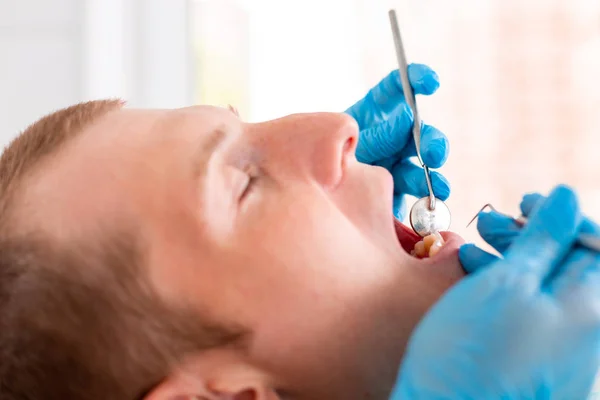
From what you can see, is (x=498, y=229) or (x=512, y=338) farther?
(x=498, y=229)

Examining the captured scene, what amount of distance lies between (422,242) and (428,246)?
0.01 metres

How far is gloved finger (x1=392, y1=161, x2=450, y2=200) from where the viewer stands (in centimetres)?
95

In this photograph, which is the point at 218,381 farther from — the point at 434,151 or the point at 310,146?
the point at 434,151

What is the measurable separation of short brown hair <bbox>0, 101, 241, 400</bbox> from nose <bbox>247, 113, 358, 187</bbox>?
0.59 feet

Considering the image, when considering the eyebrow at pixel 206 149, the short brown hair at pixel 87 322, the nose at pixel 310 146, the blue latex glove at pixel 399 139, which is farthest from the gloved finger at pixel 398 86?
the short brown hair at pixel 87 322

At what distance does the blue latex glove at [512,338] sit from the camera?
536 millimetres

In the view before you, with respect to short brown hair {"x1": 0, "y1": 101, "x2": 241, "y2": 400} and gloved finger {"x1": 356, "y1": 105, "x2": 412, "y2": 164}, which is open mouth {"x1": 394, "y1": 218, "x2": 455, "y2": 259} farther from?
short brown hair {"x1": 0, "y1": 101, "x2": 241, "y2": 400}

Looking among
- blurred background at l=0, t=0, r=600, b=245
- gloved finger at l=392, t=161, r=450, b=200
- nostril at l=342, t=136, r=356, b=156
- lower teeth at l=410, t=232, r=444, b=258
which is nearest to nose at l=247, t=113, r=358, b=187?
nostril at l=342, t=136, r=356, b=156

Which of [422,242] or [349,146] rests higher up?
[349,146]

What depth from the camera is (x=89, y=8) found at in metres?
1.38

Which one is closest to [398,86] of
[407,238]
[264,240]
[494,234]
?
[407,238]

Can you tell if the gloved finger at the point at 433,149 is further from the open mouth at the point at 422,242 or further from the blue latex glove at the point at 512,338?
the blue latex glove at the point at 512,338

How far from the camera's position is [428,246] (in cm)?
78

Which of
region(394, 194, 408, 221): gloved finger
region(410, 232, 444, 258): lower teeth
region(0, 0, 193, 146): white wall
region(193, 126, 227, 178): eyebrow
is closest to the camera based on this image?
region(193, 126, 227, 178): eyebrow
